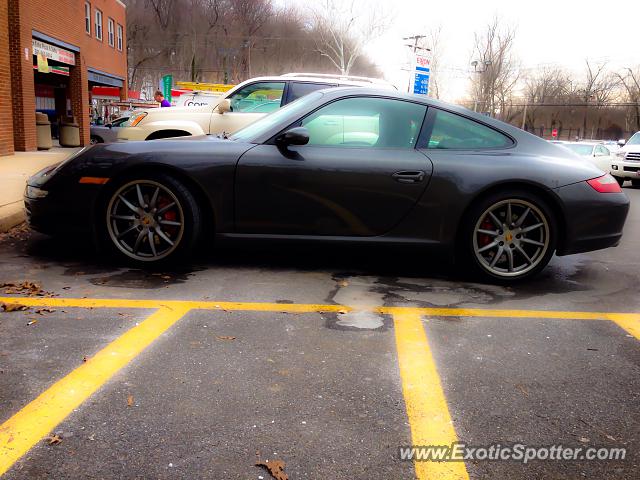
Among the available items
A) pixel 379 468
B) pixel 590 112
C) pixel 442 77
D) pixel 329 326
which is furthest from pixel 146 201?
pixel 590 112

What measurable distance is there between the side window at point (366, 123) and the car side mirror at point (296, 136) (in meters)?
0.22

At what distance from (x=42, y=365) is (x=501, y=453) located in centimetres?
211

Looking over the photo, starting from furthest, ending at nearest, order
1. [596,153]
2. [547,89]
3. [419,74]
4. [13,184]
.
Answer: [547,89] < [596,153] < [419,74] < [13,184]

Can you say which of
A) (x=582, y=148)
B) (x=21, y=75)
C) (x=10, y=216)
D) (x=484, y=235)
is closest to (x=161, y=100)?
(x=21, y=75)

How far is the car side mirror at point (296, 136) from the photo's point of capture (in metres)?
4.63

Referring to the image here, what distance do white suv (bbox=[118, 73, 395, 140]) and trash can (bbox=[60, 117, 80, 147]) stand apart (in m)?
17.5

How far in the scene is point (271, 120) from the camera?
5.11 m

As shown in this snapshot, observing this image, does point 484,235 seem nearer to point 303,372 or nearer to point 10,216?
point 303,372

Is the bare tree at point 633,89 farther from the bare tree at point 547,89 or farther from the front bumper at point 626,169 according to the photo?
the front bumper at point 626,169

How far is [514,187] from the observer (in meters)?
4.79

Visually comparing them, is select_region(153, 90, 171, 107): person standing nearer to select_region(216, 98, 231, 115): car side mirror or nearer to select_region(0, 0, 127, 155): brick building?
select_region(0, 0, 127, 155): brick building

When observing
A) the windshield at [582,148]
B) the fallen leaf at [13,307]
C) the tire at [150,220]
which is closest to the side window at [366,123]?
the tire at [150,220]

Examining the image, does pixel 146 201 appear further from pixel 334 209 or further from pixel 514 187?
pixel 514 187

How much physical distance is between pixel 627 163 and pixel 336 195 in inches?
654
